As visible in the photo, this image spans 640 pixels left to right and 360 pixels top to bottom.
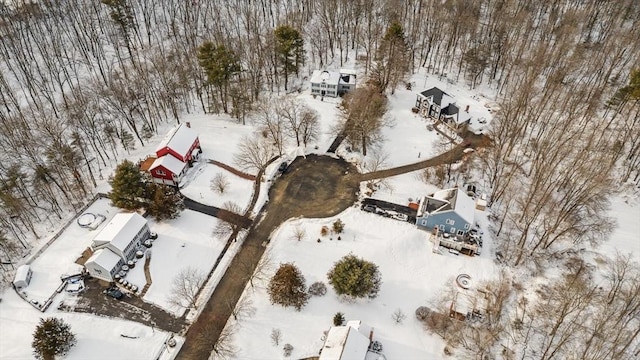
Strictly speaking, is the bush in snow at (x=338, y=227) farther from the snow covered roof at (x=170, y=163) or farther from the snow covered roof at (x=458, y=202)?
the snow covered roof at (x=170, y=163)

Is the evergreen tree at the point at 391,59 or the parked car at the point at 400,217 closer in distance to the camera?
the parked car at the point at 400,217

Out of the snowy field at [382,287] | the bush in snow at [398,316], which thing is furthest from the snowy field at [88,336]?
the bush in snow at [398,316]

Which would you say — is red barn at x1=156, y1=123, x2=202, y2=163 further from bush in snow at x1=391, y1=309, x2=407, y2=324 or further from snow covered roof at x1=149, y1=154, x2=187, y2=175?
bush in snow at x1=391, y1=309, x2=407, y2=324

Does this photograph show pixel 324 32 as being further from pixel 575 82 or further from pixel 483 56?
pixel 575 82

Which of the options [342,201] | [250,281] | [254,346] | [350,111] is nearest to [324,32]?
[350,111]

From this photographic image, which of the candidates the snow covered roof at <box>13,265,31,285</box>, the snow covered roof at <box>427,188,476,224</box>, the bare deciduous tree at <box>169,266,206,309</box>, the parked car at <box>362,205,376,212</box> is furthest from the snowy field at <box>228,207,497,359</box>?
the snow covered roof at <box>13,265,31,285</box>

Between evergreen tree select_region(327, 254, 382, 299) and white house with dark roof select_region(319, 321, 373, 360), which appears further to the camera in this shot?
evergreen tree select_region(327, 254, 382, 299)
